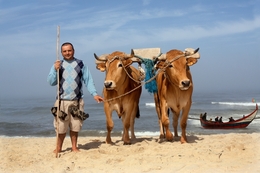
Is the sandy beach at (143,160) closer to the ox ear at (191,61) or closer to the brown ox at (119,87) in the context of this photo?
the brown ox at (119,87)

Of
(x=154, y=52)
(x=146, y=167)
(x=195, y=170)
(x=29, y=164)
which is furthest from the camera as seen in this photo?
(x=154, y=52)

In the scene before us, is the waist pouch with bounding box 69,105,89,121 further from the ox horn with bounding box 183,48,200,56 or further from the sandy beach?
the ox horn with bounding box 183,48,200,56

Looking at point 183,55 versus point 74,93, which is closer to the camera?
point 74,93

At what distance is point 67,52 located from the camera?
646 centimetres

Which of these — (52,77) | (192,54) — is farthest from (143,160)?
(192,54)

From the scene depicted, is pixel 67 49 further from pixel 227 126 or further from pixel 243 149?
pixel 227 126

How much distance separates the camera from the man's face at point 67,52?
A: 254 inches

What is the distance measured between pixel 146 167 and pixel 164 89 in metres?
2.79

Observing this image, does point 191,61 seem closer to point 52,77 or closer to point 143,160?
point 143,160

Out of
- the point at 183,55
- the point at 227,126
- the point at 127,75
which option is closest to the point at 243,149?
the point at 183,55

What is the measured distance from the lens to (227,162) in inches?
206

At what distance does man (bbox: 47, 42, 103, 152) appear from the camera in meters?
6.41

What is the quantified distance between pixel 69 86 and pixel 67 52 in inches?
27.8

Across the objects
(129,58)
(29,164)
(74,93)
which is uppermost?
(129,58)
